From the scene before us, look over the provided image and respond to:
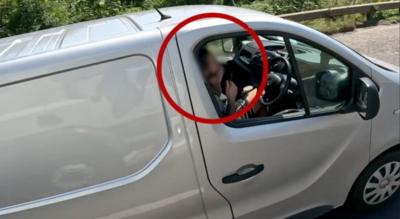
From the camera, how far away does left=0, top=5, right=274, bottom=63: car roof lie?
6.70 ft

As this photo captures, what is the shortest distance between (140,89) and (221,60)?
96 cm

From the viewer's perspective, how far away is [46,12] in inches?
323

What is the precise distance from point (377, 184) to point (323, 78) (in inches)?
38.3

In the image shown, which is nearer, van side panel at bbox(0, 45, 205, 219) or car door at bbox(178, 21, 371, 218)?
van side panel at bbox(0, 45, 205, 219)

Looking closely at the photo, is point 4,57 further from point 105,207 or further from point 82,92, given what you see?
point 105,207

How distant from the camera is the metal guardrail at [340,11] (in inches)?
359

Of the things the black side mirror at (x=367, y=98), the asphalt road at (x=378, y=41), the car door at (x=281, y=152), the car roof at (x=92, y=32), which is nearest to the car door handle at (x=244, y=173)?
the car door at (x=281, y=152)

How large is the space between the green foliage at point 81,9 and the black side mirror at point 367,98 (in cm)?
711

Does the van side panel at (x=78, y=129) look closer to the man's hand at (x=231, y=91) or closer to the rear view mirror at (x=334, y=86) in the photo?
the man's hand at (x=231, y=91)

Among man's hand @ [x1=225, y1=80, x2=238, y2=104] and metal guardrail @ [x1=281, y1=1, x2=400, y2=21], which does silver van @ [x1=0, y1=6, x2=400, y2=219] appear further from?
metal guardrail @ [x1=281, y1=1, x2=400, y2=21]

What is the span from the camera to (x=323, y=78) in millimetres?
2566

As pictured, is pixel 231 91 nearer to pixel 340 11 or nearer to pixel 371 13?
pixel 340 11

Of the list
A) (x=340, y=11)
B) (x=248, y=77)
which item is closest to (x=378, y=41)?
(x=340, y=11)

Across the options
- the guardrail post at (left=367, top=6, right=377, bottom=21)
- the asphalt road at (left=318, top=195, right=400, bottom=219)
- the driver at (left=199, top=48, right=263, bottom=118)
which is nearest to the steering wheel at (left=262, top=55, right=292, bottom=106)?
the driver at (left=199, top=48, right=263, bottom=118)
